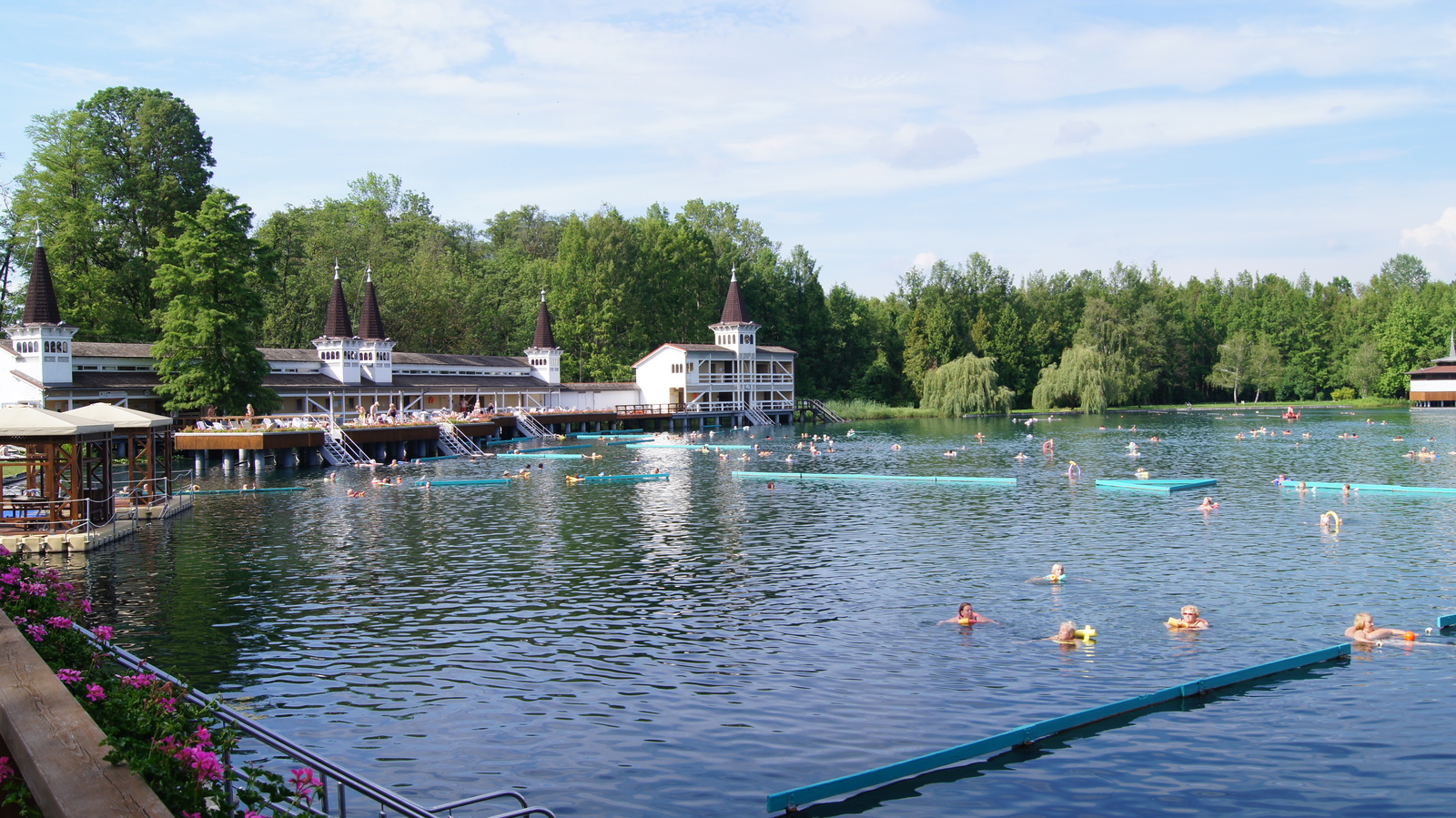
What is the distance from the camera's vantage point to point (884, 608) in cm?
2220

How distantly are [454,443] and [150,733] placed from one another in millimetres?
61516

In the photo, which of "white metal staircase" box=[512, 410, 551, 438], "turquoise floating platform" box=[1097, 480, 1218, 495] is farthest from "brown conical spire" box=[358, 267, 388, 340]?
"turquoise floating platform" box=[1097, 480, 1218, 495]

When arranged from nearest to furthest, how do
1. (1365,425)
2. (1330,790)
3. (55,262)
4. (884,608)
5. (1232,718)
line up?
(1330,790)
(1232,718)
(884,608)
(55,262)
(1365,425)

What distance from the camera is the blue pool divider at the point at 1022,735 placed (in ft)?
41.1

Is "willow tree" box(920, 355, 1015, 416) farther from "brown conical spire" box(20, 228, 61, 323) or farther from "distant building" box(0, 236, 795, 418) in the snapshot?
"brown conical spire" box(20, 228, 61, 323)

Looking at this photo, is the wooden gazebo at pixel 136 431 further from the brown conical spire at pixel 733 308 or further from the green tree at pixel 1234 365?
the green tree at pixel 1234 365

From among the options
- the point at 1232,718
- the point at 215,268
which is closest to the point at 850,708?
the point at 1232,718

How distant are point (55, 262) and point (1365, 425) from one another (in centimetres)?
9130

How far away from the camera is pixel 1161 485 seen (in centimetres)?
4188

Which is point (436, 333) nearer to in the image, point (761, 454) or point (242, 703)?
point (761, 454)

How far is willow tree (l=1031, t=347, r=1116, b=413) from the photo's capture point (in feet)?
354

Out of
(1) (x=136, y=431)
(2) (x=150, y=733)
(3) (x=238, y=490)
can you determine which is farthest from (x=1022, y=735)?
(3) (x=238, y=490)

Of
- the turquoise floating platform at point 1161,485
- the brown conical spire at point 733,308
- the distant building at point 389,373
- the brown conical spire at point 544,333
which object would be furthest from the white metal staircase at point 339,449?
the brown conical spire at point 733,308

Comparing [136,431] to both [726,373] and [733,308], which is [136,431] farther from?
[733,308]
